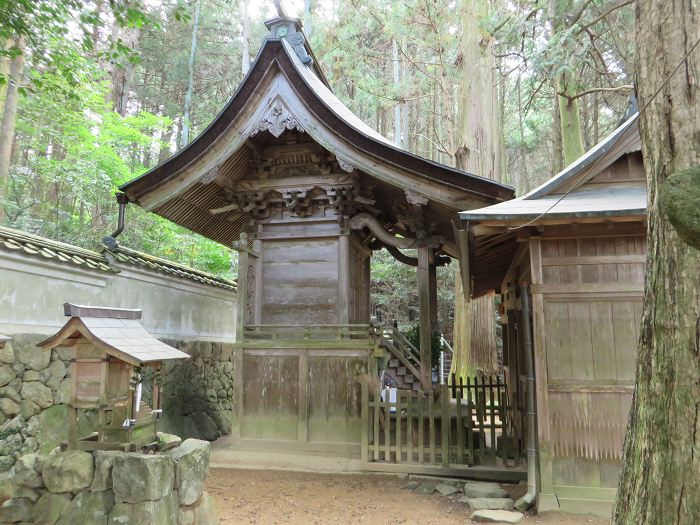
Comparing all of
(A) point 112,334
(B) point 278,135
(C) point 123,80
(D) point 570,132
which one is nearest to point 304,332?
(B) point 278,135

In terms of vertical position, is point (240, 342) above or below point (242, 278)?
below

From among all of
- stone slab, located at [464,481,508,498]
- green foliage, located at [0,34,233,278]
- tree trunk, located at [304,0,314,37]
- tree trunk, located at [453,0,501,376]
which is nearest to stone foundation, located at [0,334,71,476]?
stone slab, located at [464,481,508,498]

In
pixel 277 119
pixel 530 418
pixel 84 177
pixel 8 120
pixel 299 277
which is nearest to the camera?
pixel 530 418

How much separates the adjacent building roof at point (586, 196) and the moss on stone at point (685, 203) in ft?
10.6

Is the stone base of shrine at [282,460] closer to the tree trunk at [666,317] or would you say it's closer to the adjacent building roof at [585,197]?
the adjacent building roof at [585,197]

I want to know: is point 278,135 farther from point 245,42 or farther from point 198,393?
point 245,42

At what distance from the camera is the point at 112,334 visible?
4.06 meters

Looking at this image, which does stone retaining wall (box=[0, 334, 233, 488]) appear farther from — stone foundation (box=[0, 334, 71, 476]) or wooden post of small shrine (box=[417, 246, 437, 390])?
wooden post of small shrine (box=[417, 246, 437, 390])

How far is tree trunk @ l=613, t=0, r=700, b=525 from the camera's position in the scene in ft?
7.56

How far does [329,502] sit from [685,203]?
539cm

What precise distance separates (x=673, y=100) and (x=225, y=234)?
9200 mm

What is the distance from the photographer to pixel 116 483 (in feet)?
12.4

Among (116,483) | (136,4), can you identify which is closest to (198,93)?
(136,4)

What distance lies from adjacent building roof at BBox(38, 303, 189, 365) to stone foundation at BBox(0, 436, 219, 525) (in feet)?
2.78
